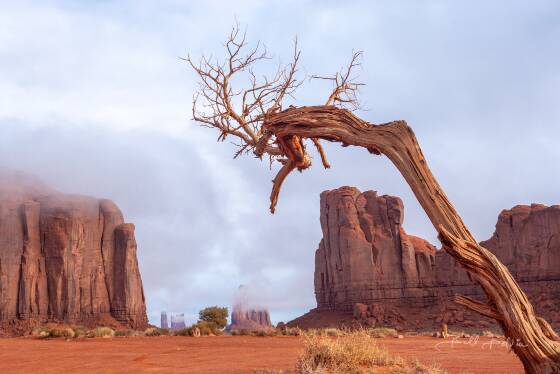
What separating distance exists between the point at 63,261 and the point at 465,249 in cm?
5040

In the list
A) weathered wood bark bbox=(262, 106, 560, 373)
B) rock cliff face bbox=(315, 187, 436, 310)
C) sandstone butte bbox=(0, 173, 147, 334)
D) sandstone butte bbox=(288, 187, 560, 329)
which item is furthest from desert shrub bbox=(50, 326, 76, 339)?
rock cliff face bbox=(315, 187, 436, 310)

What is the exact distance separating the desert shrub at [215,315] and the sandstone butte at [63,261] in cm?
601

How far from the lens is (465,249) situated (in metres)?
6.72

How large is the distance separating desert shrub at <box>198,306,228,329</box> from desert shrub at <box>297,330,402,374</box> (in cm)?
4464

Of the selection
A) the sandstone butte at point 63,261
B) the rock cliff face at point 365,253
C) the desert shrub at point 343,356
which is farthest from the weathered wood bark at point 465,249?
the rock cliff face at point 365,253

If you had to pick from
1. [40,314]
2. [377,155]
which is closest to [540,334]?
[377,155]

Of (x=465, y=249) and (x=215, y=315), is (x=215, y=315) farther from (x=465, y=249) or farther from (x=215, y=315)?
(x=465, y=249)

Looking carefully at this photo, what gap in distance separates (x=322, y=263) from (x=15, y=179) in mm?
35065

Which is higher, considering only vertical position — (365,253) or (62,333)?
(365,253)

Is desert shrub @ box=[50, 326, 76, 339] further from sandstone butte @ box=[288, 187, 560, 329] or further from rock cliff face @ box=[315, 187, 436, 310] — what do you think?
rock cliff face @ box=[315, 187, 436, 310]

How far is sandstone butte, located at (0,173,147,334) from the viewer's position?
49.7m

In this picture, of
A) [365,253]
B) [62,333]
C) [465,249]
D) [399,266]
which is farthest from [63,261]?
[465,249]

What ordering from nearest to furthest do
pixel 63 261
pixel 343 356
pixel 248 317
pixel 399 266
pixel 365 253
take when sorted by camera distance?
pixel 343 356, pixel 63 261, pixel 399 266, pixel 365 253, pixel 248 317

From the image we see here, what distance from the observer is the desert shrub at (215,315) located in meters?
53.9
